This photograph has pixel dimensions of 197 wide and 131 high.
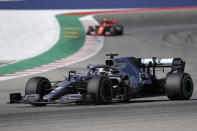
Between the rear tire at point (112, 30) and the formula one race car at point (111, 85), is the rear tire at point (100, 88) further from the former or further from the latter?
the rear tire at point (112, 30)

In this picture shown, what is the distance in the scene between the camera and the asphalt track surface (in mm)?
9508

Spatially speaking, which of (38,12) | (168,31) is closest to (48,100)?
(168,31)

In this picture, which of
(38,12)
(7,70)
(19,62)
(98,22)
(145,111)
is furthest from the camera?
(38,12)

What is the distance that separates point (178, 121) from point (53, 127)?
2.34 metres

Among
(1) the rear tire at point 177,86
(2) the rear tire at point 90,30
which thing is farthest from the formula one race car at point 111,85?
(2) the rear tire at point 90,30

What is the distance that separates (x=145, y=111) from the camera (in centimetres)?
1145

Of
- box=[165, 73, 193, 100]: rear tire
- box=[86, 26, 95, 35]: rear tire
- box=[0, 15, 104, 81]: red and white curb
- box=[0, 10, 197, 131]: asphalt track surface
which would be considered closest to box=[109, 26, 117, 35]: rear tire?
box=[0, 10, 197, 131]: asphalt track surface

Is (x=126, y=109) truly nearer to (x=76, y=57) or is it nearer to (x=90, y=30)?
(x=76, y=57)

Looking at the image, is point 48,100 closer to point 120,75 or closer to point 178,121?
point 120,75

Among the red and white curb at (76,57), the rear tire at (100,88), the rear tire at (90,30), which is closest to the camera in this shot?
the rear tire at (100,88)

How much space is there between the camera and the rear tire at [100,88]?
1291cm

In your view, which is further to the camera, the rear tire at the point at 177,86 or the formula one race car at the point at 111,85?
the rear tire at the point at 177,86

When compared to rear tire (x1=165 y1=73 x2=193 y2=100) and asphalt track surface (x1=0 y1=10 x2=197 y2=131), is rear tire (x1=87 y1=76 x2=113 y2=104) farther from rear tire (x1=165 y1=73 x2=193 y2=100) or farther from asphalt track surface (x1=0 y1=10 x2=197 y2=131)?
rear tire (x1=165 y1=73 x2=193 y2=100)

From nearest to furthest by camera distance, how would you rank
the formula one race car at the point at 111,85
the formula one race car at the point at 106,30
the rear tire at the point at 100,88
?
the rear tire at the point at 100,88 → the formula one race car at the point at 111,85 → the formula one race car at the point at 106,30
